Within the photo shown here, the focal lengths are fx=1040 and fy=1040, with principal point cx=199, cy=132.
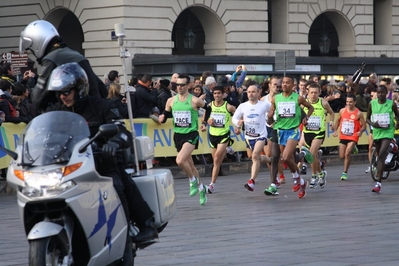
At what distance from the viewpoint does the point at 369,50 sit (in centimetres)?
4634

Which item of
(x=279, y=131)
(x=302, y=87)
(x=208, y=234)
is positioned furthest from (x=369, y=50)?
(x=208, y=234)

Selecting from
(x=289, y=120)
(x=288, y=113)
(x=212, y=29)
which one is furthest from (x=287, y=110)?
(x=212, y=29)

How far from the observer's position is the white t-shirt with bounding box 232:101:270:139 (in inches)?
684

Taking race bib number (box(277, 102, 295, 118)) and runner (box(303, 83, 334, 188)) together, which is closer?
race bib number (box(277, 102, 295, 118))

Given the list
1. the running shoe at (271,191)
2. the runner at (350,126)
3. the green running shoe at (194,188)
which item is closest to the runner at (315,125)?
the runner at (350,126)

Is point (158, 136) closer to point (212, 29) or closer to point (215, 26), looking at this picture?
point (215, 26)

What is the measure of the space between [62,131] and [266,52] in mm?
35344

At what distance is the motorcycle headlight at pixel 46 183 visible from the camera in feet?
23.0

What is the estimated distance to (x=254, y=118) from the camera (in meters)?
17.4

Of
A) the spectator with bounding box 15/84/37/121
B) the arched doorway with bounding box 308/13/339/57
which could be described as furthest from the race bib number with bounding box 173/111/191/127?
the arched doorway with bounding box 308/13/339/57

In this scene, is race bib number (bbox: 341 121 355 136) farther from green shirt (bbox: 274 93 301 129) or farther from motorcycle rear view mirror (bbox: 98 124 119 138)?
motorcycle rear view mirror (bbox: 98 124 119 138)

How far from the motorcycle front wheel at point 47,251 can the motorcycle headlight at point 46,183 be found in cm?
31

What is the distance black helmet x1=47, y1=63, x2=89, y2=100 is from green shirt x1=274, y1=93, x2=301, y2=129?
8968mm

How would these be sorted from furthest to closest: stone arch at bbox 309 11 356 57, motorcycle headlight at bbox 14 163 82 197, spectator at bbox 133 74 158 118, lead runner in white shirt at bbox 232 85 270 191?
stone arch at bbox 309 11 356 57
spectator at bbox 133 74 158 118
lead runner in white shirt at bbox 232 85 270 191
motorcycle headlight at bbox 14 163 82 197
